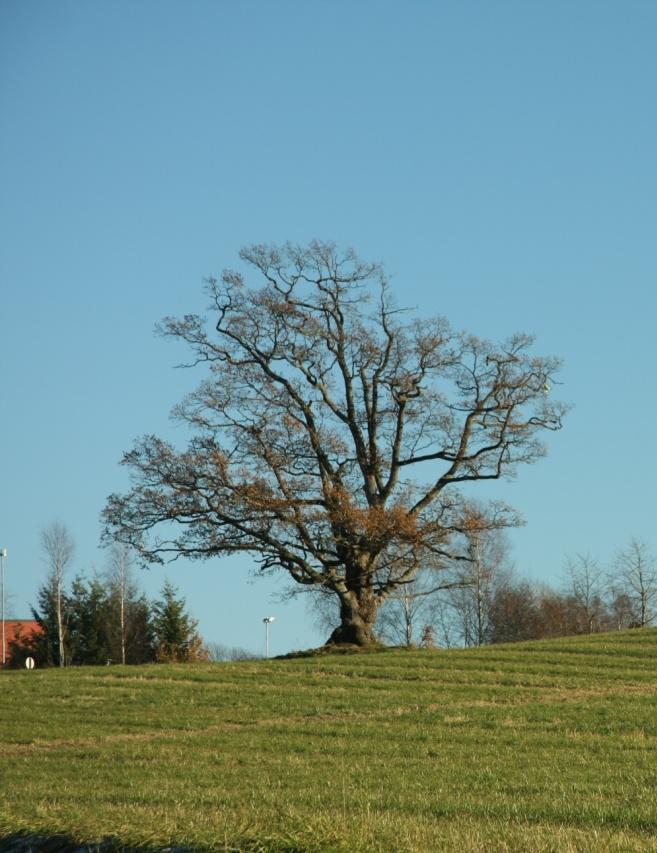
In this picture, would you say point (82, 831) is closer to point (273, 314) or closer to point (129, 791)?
point (129, 791)

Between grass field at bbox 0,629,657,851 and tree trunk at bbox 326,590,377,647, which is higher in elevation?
tree trunk at bbox 326,590,377,647

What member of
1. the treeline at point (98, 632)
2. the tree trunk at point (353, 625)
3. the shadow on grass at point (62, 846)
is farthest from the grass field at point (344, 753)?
the treeline at point (98, 632)

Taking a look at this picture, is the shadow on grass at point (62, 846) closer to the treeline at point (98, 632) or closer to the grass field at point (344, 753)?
the grass field at point (344, 753)

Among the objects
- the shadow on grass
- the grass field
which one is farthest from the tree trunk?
the shadow on grass

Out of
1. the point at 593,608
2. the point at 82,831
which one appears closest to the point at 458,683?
the point at 82,831

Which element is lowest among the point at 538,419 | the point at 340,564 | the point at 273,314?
the point at 340,564

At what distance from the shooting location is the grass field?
33.0ft

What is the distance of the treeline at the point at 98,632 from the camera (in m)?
65.6

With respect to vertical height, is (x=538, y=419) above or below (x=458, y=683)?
above

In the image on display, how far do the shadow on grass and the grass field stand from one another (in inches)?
1.5

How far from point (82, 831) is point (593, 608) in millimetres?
84762

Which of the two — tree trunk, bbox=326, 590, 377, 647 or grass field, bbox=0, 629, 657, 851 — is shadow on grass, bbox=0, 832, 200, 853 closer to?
grass field, bbox=0, 629, 657, 851

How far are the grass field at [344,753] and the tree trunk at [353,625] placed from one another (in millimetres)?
5169

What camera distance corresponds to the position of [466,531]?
4300 cm
